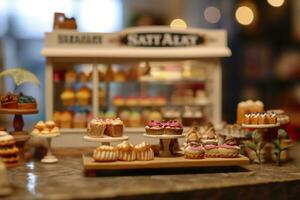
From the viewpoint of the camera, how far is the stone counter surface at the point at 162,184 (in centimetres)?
250

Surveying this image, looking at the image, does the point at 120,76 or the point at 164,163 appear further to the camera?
the point at 120,76

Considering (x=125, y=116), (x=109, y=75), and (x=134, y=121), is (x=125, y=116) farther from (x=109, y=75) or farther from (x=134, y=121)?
(x=109, y=75)

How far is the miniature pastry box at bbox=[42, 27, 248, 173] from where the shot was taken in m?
4.09

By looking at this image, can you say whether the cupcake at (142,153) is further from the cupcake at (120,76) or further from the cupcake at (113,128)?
the cupcake at (120,76)

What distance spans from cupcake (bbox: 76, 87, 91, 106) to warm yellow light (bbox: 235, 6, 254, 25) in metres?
3.32

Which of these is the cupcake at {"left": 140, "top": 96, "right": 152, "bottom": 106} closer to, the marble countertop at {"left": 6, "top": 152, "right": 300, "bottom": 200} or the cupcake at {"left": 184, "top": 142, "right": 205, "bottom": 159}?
the marble countertop at {"left": 6, "top": 152, "right": 300, "bottom": 200}

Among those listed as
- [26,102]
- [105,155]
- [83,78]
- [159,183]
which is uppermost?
[83,78]

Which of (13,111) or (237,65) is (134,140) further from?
(237,65)

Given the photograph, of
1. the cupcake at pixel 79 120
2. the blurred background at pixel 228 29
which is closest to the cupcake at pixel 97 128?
the cupcake at pixel 79 120

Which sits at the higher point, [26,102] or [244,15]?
[244,15]

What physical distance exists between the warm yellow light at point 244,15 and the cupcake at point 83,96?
3.32 meters

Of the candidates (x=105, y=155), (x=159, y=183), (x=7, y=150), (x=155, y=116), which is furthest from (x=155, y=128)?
(x=155, y=116)

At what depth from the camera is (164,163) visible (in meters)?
3.01

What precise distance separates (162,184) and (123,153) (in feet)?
1.43
